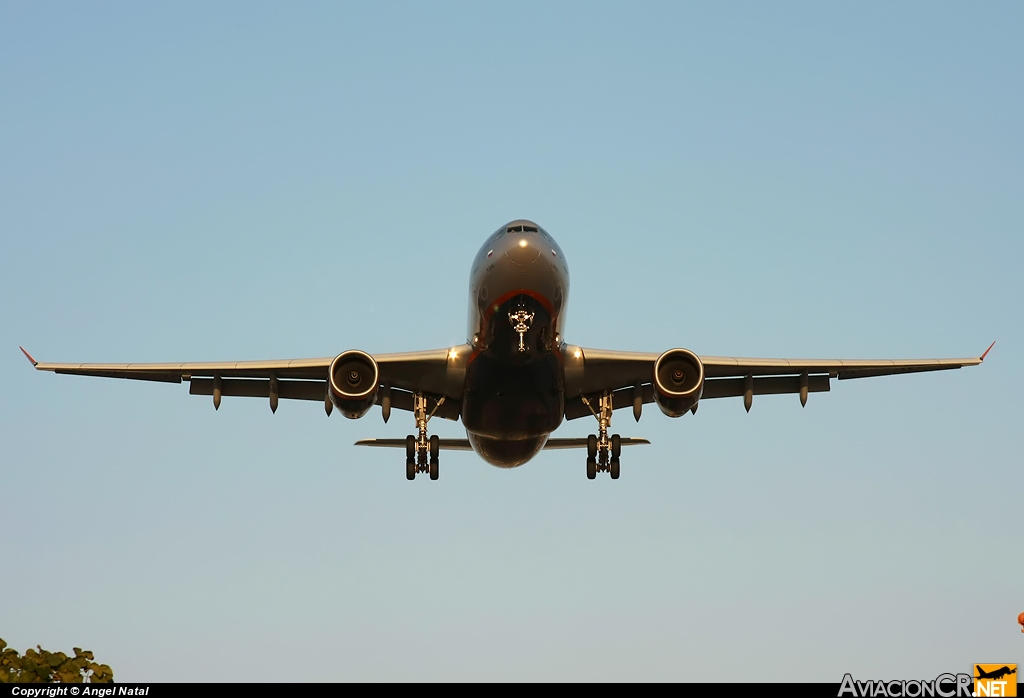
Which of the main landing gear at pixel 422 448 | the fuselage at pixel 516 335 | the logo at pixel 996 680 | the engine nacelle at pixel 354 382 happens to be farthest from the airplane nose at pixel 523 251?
the logo at pixel 996 680

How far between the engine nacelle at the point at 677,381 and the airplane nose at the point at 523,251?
4.52 meters

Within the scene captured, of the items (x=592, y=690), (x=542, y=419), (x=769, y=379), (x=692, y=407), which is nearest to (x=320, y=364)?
(x=542, y=419)

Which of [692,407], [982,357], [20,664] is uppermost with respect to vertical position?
[982,357]

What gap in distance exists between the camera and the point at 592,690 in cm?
2073

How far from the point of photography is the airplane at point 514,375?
29.7 meters

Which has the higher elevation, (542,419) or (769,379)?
(769,379)

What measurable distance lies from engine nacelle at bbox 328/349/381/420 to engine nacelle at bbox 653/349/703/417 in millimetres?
6645

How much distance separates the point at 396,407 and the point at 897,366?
1335 cm

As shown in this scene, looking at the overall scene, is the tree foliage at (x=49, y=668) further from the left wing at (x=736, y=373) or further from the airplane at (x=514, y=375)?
the left wing at (x=736, y=373)

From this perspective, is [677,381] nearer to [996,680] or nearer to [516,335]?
[516,335]

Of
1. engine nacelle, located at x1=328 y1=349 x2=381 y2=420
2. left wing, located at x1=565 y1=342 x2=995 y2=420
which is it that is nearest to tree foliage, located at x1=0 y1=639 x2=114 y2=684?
engine nacelle, located at x1=328 y1=349 x2=381 y2=420

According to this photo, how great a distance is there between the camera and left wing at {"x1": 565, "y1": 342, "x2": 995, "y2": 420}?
33781 millimetres

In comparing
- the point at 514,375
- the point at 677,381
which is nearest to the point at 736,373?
the point at 677,381

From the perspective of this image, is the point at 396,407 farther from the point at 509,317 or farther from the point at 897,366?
the point at 897,366
